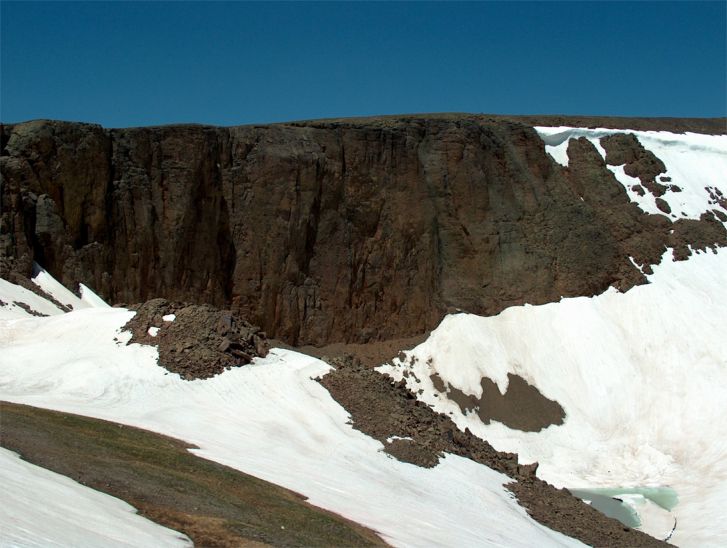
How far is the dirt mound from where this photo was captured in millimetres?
22906

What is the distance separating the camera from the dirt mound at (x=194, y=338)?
75.2 feet

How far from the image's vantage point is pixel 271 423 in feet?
69.7

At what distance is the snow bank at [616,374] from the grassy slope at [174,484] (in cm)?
1608

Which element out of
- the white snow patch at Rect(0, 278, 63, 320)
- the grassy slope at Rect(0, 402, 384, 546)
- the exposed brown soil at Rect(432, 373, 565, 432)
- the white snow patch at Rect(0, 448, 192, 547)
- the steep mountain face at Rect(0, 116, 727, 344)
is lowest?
the white snow patch at Rect(0, 448, 192, 547)

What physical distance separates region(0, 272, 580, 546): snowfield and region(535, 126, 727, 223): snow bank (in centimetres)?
2308

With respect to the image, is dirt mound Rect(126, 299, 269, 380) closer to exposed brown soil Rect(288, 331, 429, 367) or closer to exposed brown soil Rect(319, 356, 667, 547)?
exposed brown soil Rect(319, 356, 667, 547)

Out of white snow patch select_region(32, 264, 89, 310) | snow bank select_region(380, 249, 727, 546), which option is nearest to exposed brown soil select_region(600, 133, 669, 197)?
snow bank select_region(380, 249, 727, 546)

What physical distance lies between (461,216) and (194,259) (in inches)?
452

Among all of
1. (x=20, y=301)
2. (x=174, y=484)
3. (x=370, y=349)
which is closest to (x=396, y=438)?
(x=174, y=484)

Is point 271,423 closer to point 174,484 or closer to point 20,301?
point 174,484

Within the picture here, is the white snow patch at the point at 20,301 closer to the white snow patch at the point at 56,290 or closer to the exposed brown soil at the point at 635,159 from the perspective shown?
the white snow patch at the point at 56,290

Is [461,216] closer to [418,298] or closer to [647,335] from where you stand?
[418,298]

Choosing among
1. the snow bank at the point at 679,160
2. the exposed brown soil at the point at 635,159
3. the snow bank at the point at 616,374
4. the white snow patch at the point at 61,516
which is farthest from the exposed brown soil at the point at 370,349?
the white snow patch at the point at 61,516

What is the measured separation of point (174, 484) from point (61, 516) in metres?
4.01
